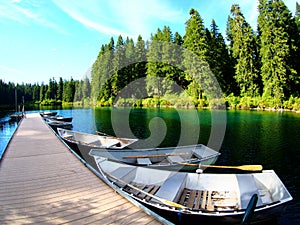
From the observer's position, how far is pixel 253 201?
13.0ft

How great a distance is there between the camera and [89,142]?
15.7 metres

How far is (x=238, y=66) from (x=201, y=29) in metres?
10.9

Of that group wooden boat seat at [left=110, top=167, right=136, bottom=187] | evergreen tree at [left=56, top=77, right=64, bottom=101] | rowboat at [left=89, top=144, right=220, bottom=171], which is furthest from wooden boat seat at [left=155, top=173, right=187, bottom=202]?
evergreen tree at [left=56, top=77, right=64, bottom=101]

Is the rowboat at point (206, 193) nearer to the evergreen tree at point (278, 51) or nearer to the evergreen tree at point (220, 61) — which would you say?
the evergreen tree at point (278, 51)

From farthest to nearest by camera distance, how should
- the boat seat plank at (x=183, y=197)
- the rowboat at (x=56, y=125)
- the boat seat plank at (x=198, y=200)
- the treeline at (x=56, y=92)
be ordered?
the treeline at (x=56, y=92) → the rowboat at (x=56, y=125) → the boat seat plank at (x=183, y=197) → the boat seat plank at (x=198, y=200)

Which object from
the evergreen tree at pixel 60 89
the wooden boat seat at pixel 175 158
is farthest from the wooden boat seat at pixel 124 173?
the evergreen tree at pixel 60 89

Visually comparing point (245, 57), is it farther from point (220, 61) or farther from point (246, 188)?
point (246, 188)

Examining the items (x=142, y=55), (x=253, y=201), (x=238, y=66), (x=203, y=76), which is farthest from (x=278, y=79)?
(x=253, y=201)

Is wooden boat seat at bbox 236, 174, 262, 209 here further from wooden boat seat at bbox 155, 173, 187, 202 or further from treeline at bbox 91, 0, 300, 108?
treeline at bbox 91, 0, 300, 108

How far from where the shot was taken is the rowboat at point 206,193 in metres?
5.54

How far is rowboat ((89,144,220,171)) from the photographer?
10.3 metres

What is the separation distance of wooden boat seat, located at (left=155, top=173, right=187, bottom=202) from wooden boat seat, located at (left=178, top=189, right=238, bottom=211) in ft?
0.65

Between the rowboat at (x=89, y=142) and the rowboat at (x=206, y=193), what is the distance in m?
4.83

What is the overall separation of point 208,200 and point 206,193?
1.38 ft
